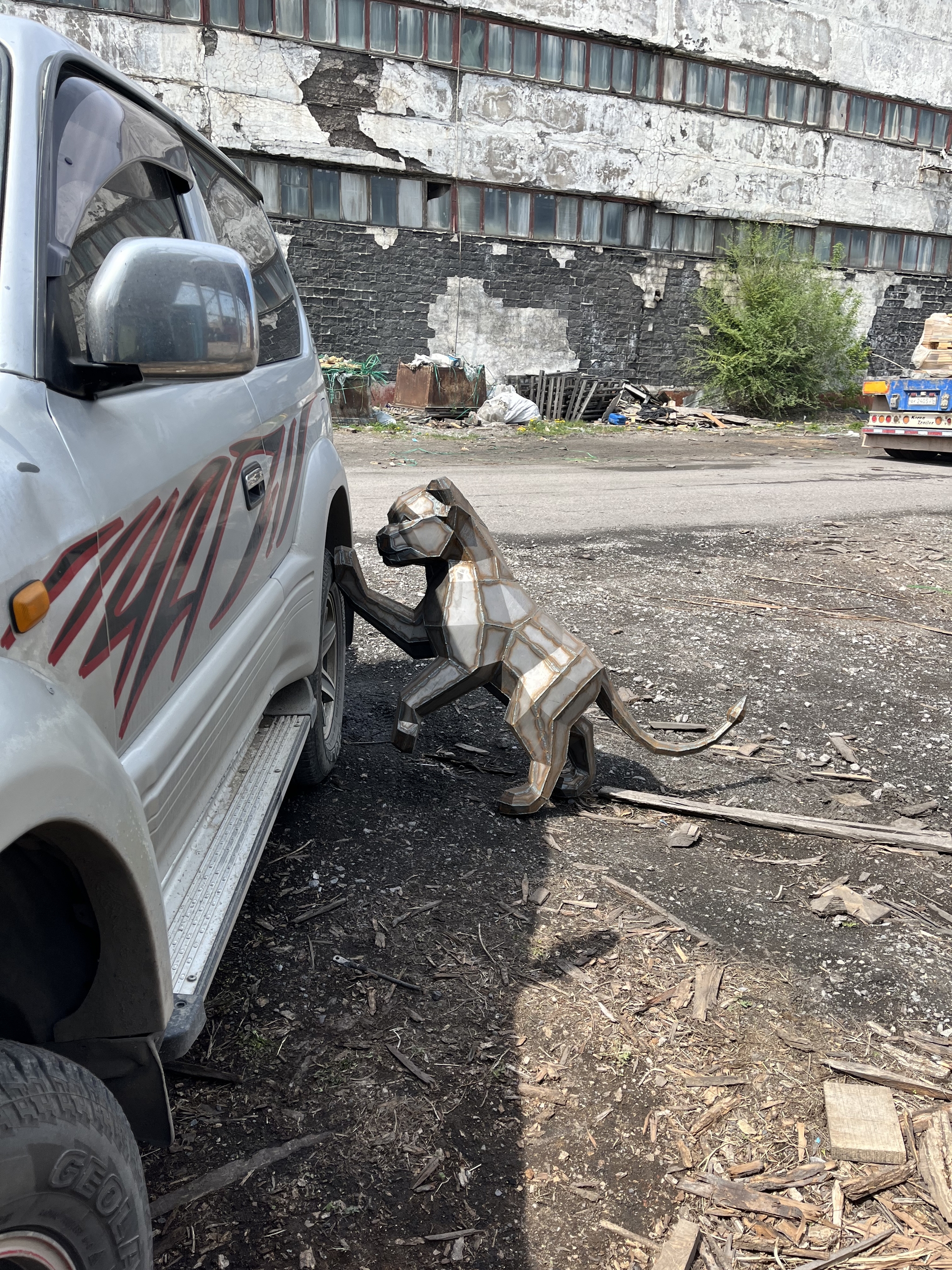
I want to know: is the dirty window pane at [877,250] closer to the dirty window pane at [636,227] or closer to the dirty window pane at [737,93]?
the dirty window pane at [737,93]

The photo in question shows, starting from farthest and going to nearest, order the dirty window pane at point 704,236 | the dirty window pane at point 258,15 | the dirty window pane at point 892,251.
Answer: the dirty window pane at point 892,251, the dirty window pane at point 704,236, the dirty window pane at point 258,15

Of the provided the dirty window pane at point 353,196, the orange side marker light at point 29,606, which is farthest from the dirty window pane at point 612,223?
the orange side marker light at point 29,606

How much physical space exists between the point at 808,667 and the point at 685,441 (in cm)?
1297

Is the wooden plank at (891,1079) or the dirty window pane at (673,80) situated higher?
the dirty window pane at (673,80)

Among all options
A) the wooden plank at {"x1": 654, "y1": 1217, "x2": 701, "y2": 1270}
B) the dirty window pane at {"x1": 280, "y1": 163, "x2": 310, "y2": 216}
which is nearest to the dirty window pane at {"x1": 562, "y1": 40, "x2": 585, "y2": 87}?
the dirty window pane at {"x1": 280, "y1": 163, "x2": 310, "y2": 216}

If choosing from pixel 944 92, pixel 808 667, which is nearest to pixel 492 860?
pixel 808 667

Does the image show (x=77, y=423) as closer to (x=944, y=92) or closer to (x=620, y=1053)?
(x=620, y=1053)

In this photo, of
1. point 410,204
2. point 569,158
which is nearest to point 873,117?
point 569,158

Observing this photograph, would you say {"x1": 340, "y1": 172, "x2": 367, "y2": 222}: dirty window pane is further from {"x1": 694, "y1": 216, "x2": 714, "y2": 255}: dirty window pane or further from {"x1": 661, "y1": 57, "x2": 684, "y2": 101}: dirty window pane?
{"x1": 694, "y1": 216, "x2": 714, "y2": 255}: dirty window pane

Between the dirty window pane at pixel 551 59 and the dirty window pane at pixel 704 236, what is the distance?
4.82 meters

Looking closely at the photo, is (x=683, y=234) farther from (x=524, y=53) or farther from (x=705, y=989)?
(x=705, y=989)

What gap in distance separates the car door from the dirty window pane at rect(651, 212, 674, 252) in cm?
2291

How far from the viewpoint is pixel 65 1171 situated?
3.72 feet

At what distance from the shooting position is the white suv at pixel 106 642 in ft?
3.79
